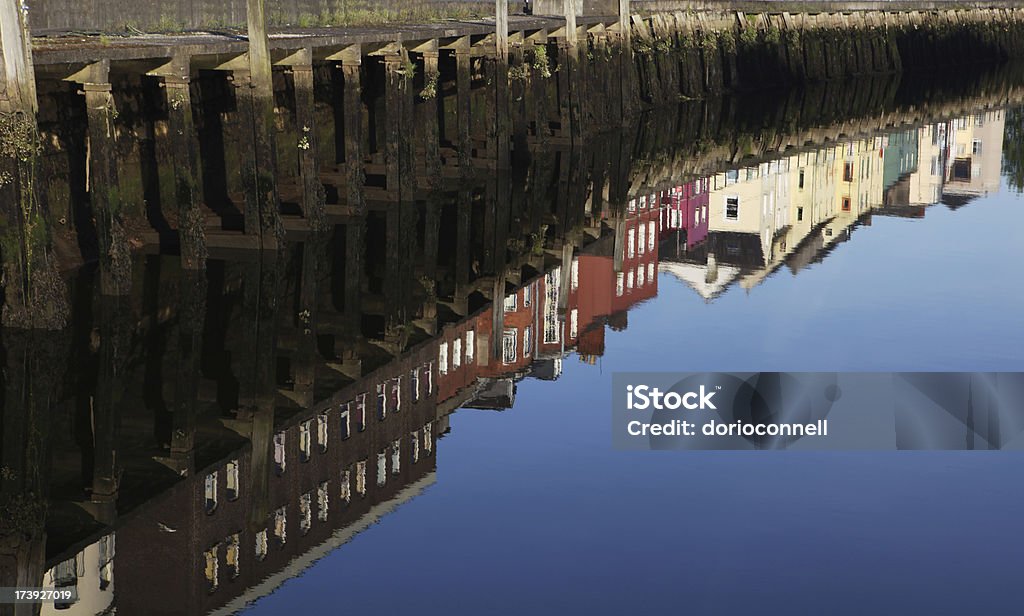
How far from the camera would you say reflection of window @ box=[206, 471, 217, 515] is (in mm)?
14027

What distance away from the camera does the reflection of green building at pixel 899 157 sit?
42759 mm

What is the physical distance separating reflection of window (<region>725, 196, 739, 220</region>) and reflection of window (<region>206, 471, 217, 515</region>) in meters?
28.5

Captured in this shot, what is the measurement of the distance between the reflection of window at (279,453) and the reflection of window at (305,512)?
450 mm

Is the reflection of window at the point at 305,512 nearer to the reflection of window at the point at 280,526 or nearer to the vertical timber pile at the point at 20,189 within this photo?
the reflection of window at the point at 280,526

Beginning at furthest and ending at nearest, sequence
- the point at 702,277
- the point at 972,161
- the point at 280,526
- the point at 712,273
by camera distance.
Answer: the point at 972,161
the point at 712,273
the point at 702,277
the point at 280,526

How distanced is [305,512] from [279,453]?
1419 millimetres

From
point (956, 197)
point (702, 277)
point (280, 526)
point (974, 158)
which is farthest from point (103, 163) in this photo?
point (974, 158)

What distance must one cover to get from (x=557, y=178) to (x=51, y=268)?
17923 millimetres

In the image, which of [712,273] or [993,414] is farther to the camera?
[712,273]

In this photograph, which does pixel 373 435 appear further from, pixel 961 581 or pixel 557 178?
pixel 557 178

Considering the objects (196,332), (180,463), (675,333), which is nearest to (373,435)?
(180,463)

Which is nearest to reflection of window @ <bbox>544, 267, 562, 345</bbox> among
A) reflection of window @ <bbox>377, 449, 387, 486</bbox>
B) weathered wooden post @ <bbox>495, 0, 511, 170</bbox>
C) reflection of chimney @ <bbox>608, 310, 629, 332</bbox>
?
reflection of chimney @ <bbox>608, 310, 629, 332</bbox>

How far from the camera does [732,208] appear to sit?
143ft

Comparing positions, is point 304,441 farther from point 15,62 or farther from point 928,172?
point 928,172
